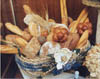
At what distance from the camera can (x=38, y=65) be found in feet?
2.07

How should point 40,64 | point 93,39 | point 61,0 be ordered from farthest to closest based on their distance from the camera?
point 93,39 → point 61,0 → point 40,64

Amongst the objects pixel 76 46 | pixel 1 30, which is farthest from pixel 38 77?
pixel 1 30

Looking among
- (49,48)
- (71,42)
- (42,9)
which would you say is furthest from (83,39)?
(42,9)

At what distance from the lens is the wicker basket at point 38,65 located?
627 mm

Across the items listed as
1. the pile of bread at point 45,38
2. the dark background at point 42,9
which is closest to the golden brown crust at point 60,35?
the pile of bread at point 45,38

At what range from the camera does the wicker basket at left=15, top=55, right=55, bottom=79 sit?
63cm

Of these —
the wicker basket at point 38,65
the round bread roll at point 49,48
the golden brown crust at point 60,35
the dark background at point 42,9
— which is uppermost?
the dark background at point 42,9

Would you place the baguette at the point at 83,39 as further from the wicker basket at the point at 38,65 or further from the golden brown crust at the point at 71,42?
the wicker basket at the point at 38,65

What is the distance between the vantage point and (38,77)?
27.2 inches

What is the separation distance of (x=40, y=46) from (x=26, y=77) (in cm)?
18

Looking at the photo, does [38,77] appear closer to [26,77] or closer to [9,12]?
[26,77]

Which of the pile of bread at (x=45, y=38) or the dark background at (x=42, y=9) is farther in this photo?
the dark background at (x=42, y=9)

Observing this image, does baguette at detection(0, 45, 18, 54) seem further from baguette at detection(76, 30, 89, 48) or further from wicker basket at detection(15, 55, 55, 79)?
baguette at detection(76, 30, 89, 48)

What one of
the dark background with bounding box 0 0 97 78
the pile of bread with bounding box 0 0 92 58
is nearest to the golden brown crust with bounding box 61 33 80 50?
the pile of bread with bounding box 0 0 92 58
